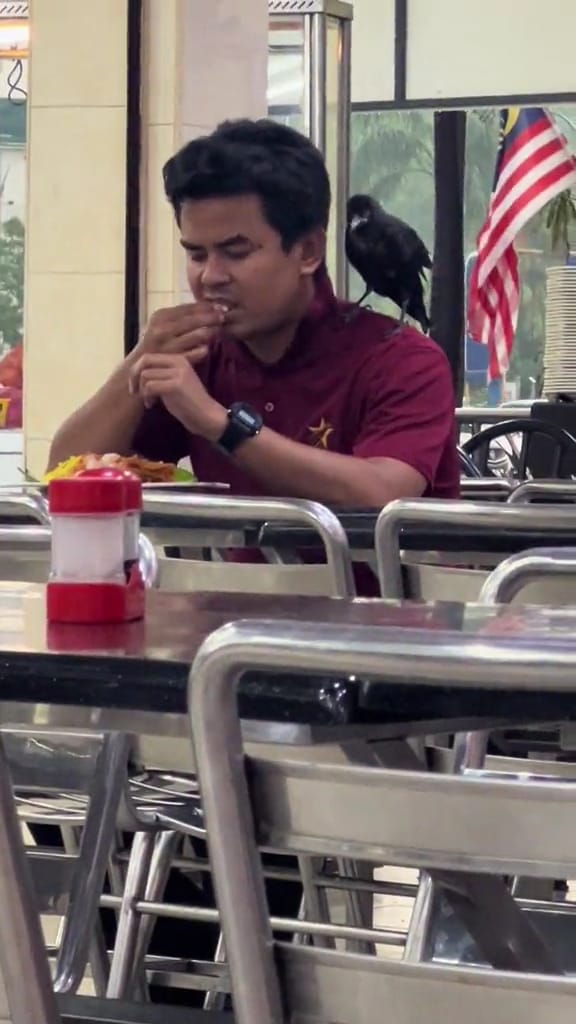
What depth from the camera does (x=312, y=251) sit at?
2986mm

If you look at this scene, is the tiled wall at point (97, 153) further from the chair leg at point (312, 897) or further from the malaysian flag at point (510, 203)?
the malaysian flag at point (510, 203)

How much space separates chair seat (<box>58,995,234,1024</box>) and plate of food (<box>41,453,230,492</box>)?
1370 millimetres

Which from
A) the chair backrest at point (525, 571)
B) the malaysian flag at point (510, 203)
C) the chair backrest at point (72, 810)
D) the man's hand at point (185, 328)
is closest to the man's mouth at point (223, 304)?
the man's hand at point (185, 328)

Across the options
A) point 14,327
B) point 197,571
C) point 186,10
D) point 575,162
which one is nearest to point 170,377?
point 197,571

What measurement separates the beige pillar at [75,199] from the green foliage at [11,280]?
0.78 feet

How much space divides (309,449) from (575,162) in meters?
6.34

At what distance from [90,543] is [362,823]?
553mm

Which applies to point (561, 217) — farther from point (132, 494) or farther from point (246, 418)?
point (132, 494)

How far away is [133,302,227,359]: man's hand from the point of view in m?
2.84

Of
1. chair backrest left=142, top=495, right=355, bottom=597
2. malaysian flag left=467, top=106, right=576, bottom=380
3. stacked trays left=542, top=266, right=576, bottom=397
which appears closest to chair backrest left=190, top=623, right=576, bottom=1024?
chair backrest left=142, top=495, right=355, bottom=597

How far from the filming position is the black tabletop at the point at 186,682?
0.98 metres

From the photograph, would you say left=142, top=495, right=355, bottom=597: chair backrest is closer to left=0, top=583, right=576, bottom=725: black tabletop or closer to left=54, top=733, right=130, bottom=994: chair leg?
left=54, top=733, right=130, bottom=994: chair leg

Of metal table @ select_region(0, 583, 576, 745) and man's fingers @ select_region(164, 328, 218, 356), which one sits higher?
man's fingers @ select_region(164, 328, 218, 356)

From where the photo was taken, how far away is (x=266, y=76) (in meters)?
4.94
